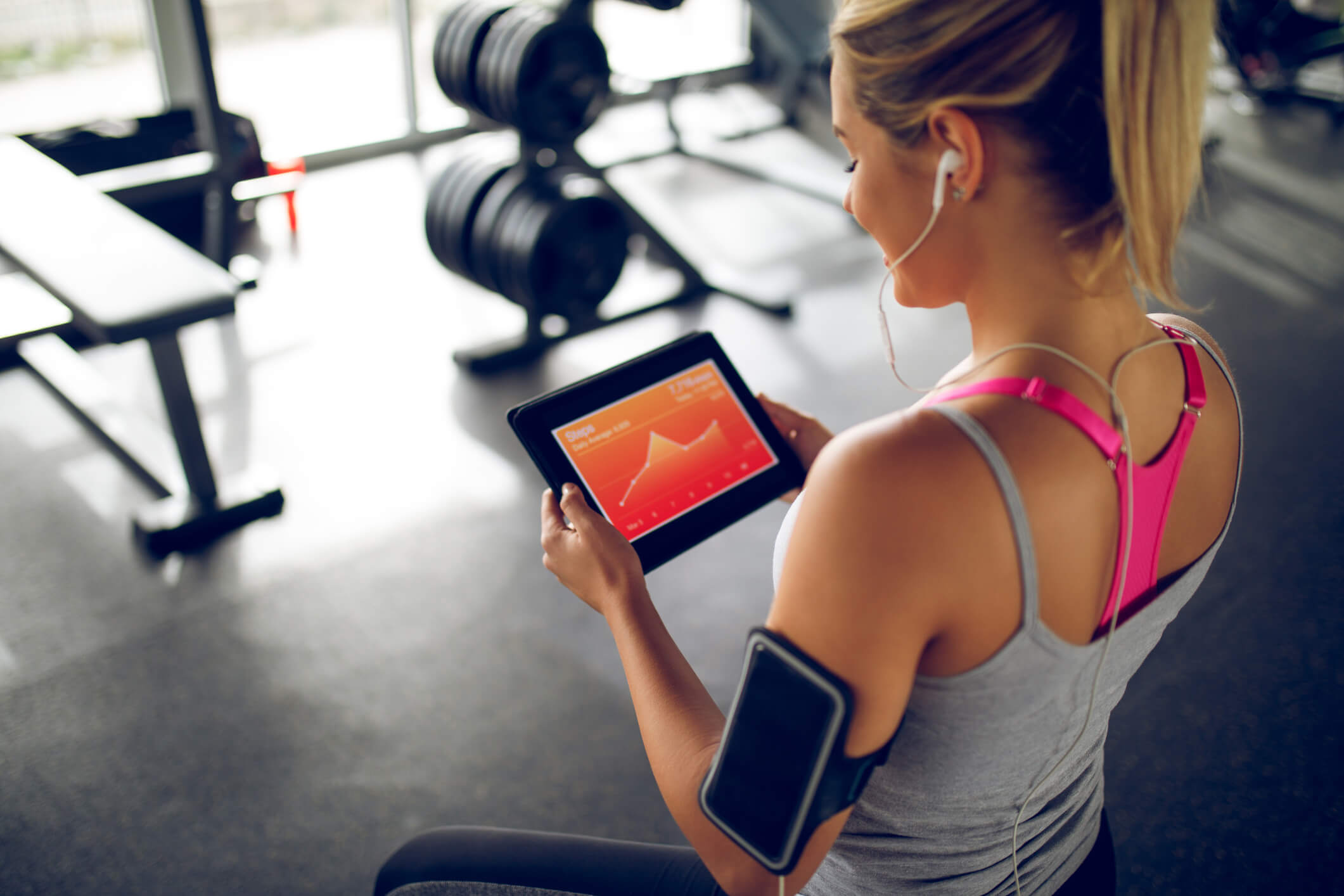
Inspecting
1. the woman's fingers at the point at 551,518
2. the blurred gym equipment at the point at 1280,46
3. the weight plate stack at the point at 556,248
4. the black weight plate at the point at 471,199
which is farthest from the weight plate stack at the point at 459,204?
the blurred gym equipment at the point at 1280,46

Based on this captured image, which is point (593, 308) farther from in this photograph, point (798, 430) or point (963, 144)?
point (963, 144)

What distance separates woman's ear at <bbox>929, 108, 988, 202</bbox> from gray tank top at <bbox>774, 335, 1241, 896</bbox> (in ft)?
0.53

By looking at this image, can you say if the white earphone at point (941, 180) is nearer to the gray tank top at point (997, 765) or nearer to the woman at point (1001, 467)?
the woman at point (1001, 467)

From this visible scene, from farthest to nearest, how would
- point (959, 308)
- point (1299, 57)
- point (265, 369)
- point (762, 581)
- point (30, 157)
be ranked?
point (1299, 57) < point (959, 308) < point (265, 369) < point (30, 157) < point (762, 581)

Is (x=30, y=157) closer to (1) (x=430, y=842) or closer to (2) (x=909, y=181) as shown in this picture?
(1) (x=430, y=842)

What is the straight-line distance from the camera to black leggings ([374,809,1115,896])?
903 mm

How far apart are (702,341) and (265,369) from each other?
7.48 feet

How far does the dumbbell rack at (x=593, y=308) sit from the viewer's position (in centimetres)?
301

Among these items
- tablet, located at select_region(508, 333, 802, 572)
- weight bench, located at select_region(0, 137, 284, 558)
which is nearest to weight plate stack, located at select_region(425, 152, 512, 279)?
weight bench, located at select_region(0, 137, 284, 558)

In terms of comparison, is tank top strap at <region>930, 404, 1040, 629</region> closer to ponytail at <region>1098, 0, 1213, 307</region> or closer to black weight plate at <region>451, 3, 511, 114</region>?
ponytail at <region>1098, 0, 1213, 307</region>

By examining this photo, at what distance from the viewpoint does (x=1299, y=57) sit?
19.2 ft

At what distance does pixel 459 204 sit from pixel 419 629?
1.47 metres

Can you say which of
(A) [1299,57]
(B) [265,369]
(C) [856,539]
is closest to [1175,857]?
(C) [856,539]

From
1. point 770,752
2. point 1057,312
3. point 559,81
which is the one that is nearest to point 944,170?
point 1057,312
